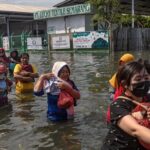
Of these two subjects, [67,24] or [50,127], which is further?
[67,24]

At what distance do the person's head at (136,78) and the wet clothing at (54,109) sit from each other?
14.0 feet

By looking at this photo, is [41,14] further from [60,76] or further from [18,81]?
[60,76]

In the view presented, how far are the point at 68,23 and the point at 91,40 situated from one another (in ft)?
32.3

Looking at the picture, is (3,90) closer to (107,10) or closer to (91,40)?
(91,40)

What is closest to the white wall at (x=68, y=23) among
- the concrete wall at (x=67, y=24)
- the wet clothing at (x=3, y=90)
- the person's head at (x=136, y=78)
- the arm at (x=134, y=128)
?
the concrete wall at (x=67, y=24)

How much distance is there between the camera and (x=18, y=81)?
11.3 meters

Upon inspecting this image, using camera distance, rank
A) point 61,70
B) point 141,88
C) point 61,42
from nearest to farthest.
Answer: point 141,88
point 61,70
point 61,42

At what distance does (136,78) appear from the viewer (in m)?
3.12

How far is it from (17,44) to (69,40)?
6367mm

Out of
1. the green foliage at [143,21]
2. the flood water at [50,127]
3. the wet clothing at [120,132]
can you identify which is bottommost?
the flood water at [50,127]

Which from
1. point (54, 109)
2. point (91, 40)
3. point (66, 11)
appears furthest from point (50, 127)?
point (66, 11)

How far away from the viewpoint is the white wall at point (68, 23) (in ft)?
128

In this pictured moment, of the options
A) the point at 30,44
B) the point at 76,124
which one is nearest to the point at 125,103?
the point at 76,124

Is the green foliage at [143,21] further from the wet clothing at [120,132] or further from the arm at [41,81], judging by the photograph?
the wet clothing at [120,132]
